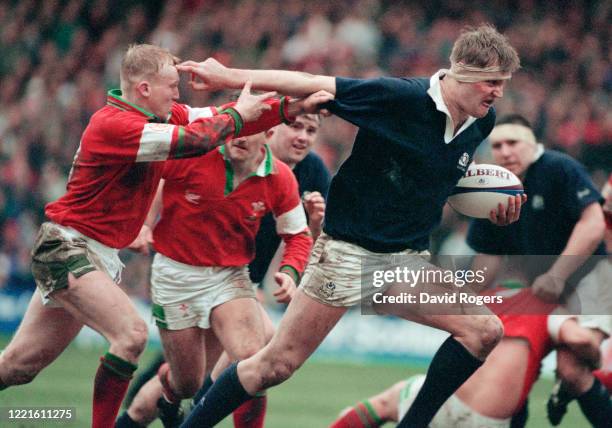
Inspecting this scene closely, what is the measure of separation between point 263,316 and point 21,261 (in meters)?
8.61

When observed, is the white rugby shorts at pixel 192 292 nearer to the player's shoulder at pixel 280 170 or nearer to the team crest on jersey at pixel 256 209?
the team crest on jersey at pixel 256 209

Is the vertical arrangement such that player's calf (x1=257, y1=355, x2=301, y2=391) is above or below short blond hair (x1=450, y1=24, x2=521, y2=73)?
below

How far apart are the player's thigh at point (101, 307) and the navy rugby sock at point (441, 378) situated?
146 cm

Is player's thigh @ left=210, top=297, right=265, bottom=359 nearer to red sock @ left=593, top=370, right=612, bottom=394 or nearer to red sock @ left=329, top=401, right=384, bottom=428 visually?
red sock @ left=329, top=401, right=384, bottom=428

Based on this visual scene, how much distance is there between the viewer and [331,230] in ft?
17.2

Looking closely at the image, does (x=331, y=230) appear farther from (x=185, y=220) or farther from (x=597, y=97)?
(x=597, y=97)

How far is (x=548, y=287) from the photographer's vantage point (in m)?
6.36

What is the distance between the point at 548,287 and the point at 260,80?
8.17 feet

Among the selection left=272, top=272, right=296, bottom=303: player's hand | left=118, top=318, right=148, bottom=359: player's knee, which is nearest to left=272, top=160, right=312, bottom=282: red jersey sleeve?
left=272, top=272, right=296, bottom=303: player's hand

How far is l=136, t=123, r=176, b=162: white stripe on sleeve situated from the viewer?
5.04 meters

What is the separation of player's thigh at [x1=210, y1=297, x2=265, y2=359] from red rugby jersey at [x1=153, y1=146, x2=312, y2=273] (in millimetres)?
A: 273

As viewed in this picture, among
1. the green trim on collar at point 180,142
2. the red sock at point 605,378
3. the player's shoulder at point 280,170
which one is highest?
the green trim on collar at point 180,142

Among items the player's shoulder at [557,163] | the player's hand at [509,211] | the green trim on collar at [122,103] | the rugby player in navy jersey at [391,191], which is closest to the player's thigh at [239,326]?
the rugby player in navy jersey at [391,191]

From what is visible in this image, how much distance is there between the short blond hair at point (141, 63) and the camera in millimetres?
5289
